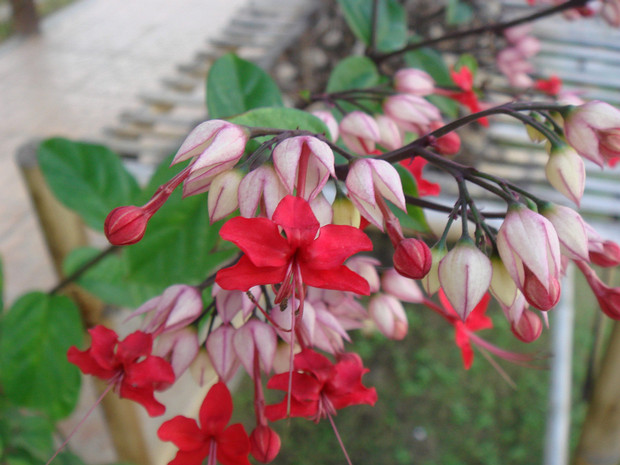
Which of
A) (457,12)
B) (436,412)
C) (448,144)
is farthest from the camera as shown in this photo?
(436,412)

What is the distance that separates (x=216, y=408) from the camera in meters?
0.35

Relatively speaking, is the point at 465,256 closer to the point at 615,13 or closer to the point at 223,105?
the point at 223,105

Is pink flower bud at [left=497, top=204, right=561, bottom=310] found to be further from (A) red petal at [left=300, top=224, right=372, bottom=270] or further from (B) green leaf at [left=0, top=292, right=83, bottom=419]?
(B) green leaf at [left=0, top=292, right=83, bottom=419]

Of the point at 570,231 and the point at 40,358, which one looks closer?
the point at 570,231

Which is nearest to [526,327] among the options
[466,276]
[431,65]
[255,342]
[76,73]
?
[466,276]

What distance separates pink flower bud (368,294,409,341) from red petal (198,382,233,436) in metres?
0.15

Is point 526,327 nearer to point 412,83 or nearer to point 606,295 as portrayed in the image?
point 606,295

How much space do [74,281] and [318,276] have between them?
498 mm

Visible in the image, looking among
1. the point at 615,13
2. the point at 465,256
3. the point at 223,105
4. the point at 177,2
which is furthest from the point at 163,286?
the point at 177,2

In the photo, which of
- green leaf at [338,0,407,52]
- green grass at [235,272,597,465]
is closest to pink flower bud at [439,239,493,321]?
green leaf at [338,0,407,52]

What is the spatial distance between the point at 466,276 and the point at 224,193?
140 millimetres

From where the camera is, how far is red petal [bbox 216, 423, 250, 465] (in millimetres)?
347

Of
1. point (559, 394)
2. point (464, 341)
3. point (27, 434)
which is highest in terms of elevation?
point (464, 341)

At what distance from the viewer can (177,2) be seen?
3.58 metres
